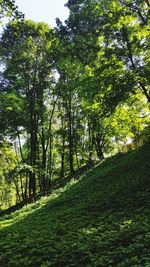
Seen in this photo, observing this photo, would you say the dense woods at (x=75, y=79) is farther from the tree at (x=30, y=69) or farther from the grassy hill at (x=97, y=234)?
the grassy hill at (x=97, y=234)

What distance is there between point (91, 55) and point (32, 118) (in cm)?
1233

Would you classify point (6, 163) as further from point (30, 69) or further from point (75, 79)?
point (75, 79)

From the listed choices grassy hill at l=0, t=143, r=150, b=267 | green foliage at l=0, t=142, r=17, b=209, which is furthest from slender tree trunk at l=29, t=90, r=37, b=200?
grassy hill at l=0, t=143, r=150, b=267

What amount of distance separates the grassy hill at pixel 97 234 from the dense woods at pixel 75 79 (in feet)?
15.1

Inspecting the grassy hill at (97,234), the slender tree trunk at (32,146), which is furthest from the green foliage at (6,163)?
the grassy hill at (97,234)

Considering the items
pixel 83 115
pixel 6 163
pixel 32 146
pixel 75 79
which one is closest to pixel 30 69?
pixel 75 79

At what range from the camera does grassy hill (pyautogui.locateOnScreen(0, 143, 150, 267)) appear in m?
6.97

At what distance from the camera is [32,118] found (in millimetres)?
27125

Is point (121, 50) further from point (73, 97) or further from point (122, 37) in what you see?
point (73, 97)

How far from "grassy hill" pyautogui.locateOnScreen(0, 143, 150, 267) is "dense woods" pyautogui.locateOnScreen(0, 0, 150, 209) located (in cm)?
459

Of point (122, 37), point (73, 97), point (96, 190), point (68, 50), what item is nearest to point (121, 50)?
point (122, 37)

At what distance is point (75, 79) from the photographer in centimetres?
2709

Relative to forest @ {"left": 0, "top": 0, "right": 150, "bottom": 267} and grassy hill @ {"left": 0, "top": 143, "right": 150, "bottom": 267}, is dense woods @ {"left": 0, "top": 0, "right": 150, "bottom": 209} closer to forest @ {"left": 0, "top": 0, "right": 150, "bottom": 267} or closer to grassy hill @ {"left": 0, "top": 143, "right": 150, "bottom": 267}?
forest @ {"left": 0, "top": 0, "right": 150, "bottom": 267}

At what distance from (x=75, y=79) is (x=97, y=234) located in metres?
20.1
